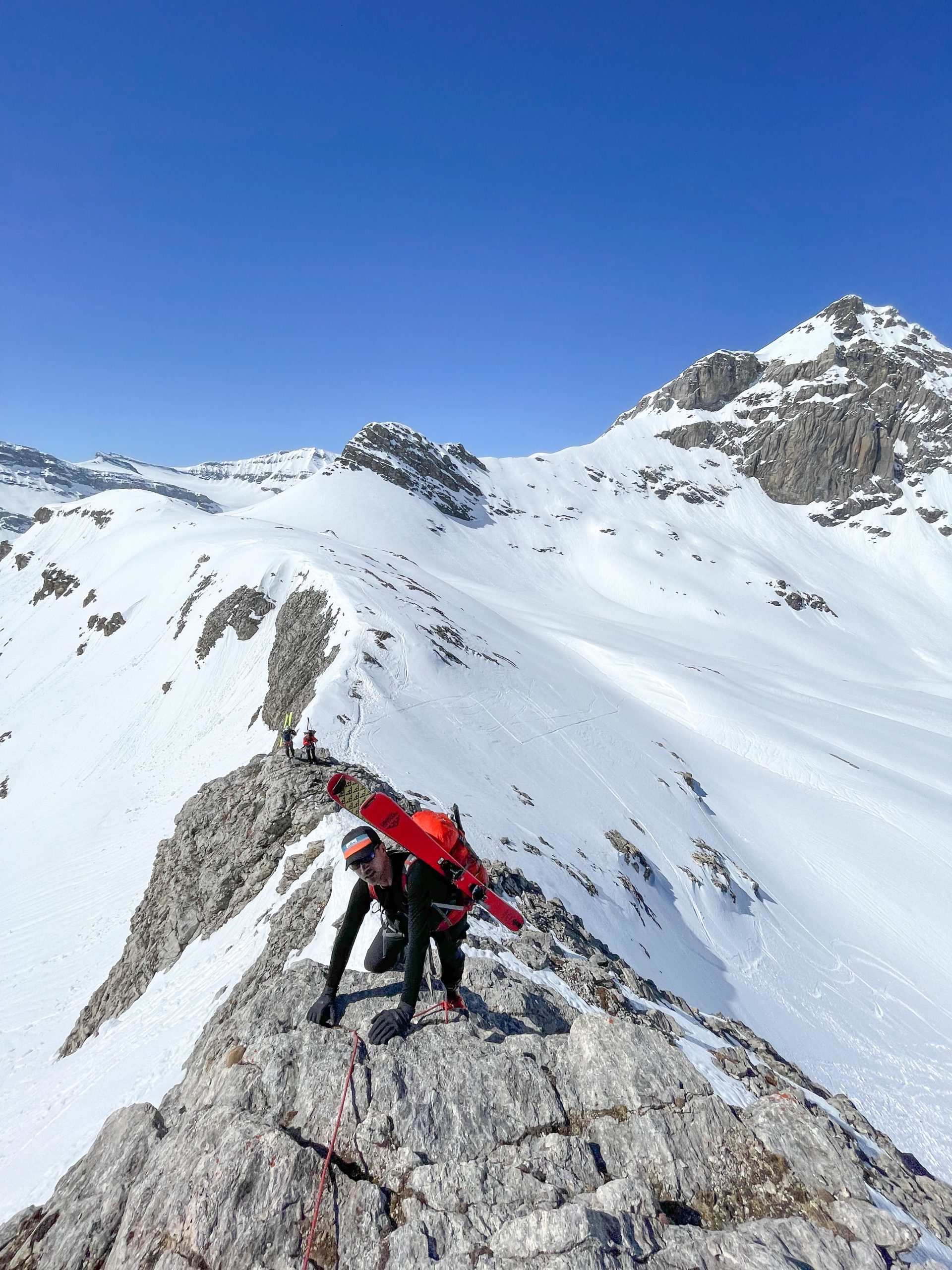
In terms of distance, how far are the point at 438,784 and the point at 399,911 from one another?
11027 millimetres

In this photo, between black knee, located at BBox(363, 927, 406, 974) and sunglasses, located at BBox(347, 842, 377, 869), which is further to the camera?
black knee, located at BBox(363, 927, 406, 974)

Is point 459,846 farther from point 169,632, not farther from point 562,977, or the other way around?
point 169,632

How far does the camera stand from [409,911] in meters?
5.24

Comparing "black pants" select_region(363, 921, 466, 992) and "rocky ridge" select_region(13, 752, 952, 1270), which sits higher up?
"black pants" select_region(363, 921, 466, 992)

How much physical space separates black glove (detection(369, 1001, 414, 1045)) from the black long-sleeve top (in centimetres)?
8

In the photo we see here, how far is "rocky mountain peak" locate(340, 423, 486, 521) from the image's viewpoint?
103 meters

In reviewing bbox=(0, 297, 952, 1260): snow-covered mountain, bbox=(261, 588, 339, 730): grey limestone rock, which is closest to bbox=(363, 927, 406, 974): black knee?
bbox=(0, 297, 952, 1260): snow-covered mountain

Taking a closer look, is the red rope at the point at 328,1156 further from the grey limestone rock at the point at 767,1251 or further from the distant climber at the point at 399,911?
the grey limestone rock at the point at 767,1251

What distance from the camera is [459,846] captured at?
5.21 metres

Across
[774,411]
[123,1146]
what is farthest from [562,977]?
[774,411]

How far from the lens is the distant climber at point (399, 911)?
5.10 m

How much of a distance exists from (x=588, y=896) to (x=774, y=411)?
155133 mm

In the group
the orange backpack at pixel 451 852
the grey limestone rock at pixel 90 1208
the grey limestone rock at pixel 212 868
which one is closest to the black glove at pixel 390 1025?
the orange backpack at pixel 451 852

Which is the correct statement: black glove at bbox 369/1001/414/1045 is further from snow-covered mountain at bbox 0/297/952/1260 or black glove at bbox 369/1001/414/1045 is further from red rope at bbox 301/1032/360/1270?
snow-covered mountain at bbox 0/297/952/1260
